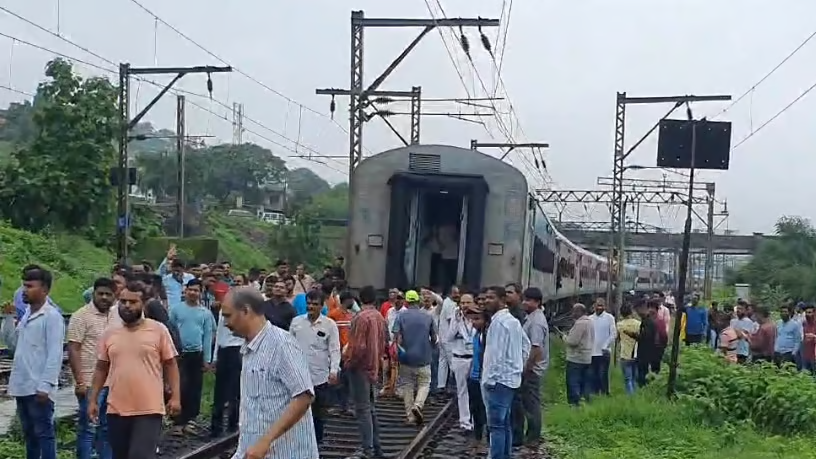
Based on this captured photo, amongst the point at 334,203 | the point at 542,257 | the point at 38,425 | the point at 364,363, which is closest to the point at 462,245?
the point at 542,257

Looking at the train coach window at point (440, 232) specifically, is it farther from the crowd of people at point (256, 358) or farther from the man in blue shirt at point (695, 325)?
the man in blue shirt at point (695, 325)

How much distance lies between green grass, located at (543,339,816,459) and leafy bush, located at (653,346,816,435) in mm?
298

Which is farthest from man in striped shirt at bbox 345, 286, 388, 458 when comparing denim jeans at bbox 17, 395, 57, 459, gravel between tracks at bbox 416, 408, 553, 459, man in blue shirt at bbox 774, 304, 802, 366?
man in blue shirt at bbox 774, 304, 802, 366

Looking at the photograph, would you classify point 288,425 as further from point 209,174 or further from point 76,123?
point 209,174

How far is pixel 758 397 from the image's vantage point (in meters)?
13.8

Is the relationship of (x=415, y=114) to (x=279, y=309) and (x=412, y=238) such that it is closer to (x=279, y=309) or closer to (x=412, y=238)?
(x=412, y=238)

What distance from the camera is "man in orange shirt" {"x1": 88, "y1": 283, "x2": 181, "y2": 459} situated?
7371mm

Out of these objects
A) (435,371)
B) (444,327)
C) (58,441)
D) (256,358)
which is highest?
(256,358)

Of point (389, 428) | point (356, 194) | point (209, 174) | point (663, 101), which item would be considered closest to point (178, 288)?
point (389, 428)

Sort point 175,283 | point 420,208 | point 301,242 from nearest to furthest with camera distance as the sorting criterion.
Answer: point 175,283 → point 420,208 → point 301,242

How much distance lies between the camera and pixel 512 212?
17.0m

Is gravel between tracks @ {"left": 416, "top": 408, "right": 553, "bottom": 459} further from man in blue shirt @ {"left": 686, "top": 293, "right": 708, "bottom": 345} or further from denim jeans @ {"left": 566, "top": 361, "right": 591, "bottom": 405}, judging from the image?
Answer: man in blue shirt @ {"left": 686, "top": 293, "right": 708, "bottom": 345}

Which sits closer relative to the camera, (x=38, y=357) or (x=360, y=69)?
(x=38, y=357)

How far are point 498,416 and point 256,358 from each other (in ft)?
15.8
